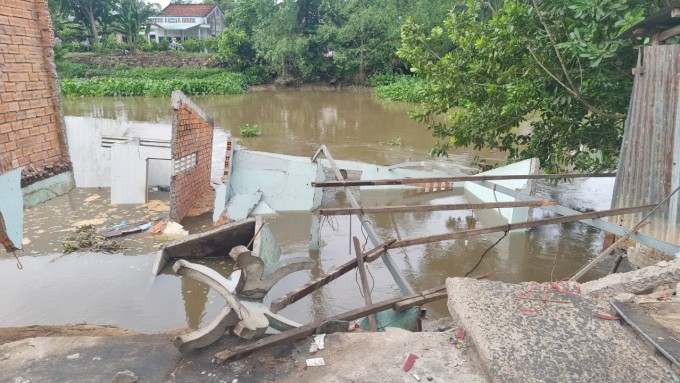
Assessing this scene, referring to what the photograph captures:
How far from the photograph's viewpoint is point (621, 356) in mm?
2488

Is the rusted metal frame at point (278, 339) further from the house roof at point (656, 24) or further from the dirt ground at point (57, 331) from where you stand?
the house roof at point (656, 24)

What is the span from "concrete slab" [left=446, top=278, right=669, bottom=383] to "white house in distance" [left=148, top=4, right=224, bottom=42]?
2256 inches

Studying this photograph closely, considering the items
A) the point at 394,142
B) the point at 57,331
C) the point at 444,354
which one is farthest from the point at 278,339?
the point at 394,142

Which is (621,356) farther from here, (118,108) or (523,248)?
(118,108)

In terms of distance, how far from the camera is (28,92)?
16.2 feet

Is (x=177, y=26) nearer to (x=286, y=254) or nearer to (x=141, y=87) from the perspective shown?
(x=141, y=87)

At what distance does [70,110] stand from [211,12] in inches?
1404

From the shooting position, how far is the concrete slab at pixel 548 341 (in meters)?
2.38

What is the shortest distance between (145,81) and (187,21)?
27717 millimetres

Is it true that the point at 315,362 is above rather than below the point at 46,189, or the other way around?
below

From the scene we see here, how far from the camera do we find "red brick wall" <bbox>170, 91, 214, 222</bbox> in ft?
25.3

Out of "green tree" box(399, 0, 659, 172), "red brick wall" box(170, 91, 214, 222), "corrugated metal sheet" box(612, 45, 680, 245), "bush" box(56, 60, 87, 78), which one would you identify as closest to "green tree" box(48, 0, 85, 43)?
"bush" box(56, 60, 87, 78)

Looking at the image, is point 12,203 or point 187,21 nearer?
point 12,203

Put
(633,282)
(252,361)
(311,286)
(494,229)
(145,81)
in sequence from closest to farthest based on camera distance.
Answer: (252,361) < (633,282) < (311,286) < (494,229) < (145,81)
